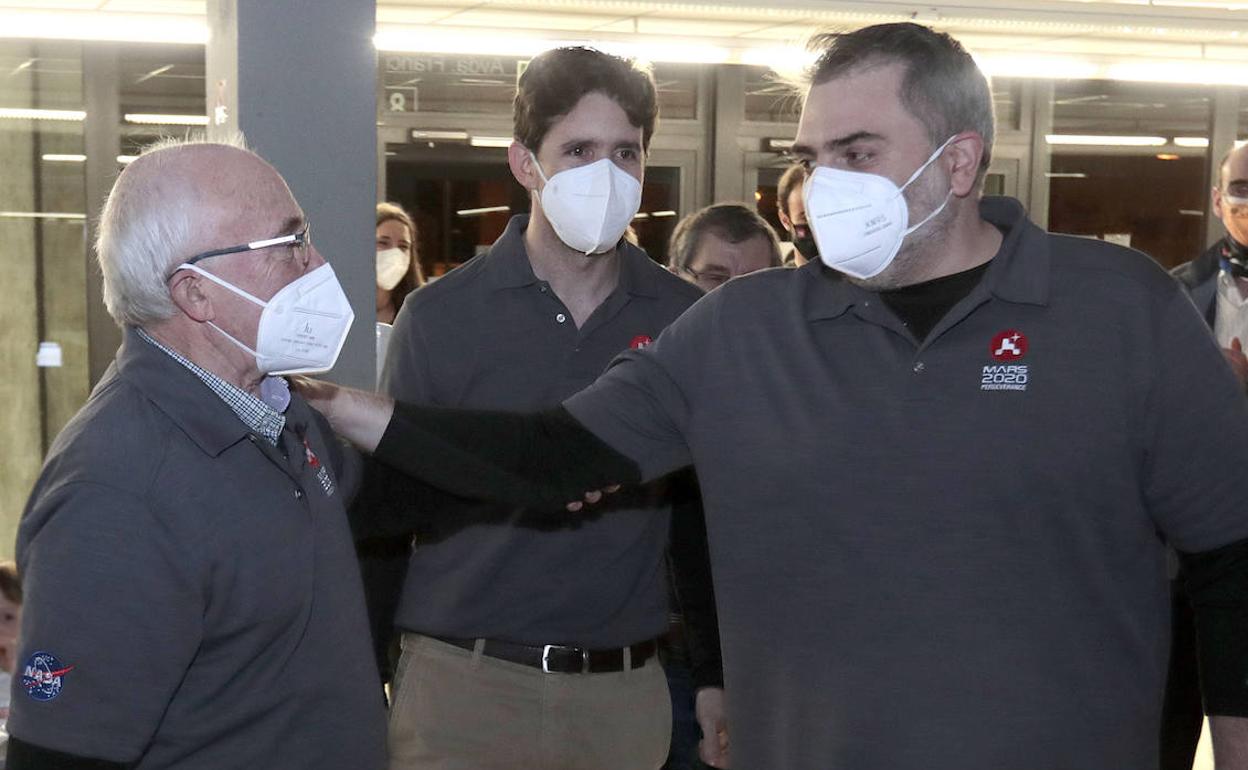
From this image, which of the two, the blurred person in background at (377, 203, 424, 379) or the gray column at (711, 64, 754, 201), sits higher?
the gray column at (711, 64, 754, 201)

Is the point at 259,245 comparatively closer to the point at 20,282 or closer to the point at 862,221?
the point at 862,221

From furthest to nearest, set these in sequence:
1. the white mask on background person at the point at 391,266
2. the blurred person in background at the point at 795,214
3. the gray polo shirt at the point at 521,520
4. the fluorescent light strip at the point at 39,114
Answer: the fluorescent light strip at the point at 39,114 < the white mask on background person at the point at 391,266 < the blurred person in background at the point at 795,214 < the gray polo shirt at the point at 521,520

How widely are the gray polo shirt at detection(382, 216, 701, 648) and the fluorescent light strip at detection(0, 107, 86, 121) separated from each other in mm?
4717

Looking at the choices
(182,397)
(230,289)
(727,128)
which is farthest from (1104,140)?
(182,397)

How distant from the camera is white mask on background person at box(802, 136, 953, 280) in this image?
2.06m

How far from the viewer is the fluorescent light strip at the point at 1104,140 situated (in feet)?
28.5

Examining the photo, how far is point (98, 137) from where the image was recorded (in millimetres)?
6695

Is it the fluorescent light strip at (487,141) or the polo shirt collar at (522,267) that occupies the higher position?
the fluorescent light strip at (487,141)

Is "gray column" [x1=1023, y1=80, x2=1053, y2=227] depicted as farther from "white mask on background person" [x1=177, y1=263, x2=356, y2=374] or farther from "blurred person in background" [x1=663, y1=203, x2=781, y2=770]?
"white mask on background person" [x1=177, y1=263, x2=356, y2=374]

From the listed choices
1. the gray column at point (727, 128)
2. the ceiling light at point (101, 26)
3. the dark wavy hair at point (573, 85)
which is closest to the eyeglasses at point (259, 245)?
the dark wavy hair at point (573, 85)

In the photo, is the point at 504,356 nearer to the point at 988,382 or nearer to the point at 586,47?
the point at 586,47

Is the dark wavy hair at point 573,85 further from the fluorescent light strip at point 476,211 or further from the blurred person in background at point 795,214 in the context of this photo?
the fluorescent light strip at point 476,211

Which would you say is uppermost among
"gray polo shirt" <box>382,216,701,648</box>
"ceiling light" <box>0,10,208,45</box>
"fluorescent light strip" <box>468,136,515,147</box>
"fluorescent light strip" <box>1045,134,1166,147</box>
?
"ceiling light" <box>0,10,208,45</box>

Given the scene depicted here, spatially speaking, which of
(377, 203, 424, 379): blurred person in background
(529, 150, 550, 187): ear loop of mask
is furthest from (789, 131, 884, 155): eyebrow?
(377, 203, 424, 379): blurred person in background
